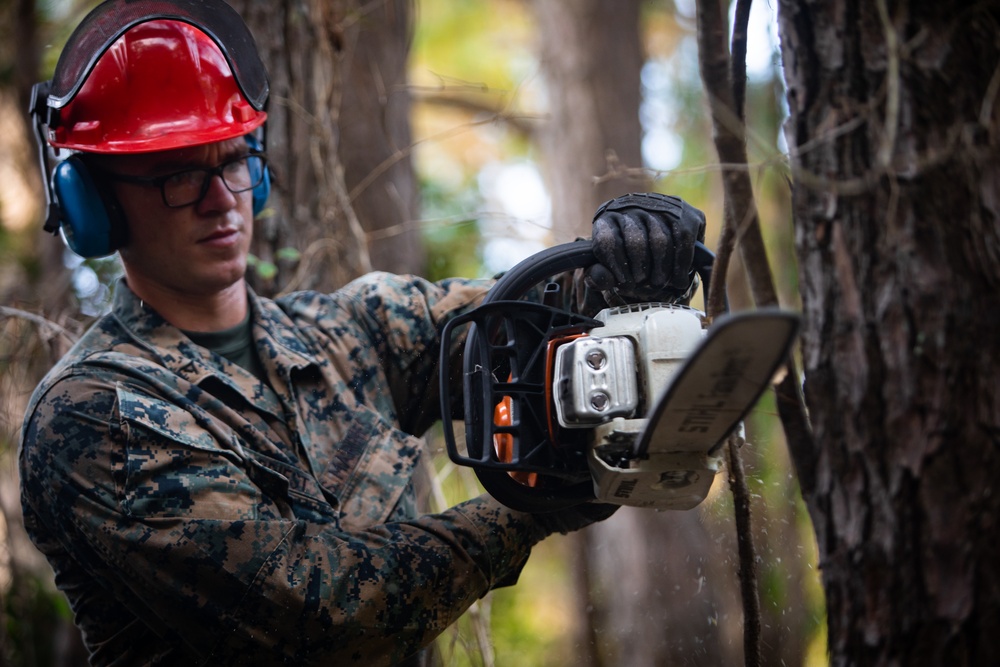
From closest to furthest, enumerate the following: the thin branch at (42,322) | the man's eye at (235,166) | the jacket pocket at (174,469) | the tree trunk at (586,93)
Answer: the jacket pocket at (174,469)
the man's eye at (235,166)
the thin branch at (42,322)
the tree trunk at (586,93)

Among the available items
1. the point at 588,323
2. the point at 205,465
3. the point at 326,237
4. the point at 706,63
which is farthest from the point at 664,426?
the point at 326,237

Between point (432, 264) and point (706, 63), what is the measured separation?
3.77 m

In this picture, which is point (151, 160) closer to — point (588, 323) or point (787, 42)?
point (588, 323)

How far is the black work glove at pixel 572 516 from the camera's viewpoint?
2.05 meters

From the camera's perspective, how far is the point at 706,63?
190 cm

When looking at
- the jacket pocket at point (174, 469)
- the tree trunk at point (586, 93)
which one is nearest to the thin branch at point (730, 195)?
the jacket pocket at point (174, 469)

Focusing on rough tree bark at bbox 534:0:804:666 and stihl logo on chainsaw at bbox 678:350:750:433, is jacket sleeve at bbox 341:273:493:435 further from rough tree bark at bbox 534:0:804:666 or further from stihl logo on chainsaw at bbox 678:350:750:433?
rough tree bark at bbox 534:0:804:666

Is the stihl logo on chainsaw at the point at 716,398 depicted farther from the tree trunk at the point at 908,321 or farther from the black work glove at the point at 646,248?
the black work glove at the point at 646,248

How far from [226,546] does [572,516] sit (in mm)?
743

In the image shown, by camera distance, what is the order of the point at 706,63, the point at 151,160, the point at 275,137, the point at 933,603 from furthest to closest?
the point at 275,137 < the point at 151,160 < the point at 706,63 < the point at 933,603

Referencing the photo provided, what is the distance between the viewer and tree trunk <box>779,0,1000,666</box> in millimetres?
1222

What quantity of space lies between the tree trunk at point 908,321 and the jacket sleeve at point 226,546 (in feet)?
2.92

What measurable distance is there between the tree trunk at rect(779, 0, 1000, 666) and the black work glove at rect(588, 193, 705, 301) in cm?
51

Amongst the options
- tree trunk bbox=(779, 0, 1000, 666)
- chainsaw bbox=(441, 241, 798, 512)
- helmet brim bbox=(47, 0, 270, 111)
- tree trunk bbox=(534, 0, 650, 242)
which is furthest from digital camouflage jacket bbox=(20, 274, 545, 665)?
tree trunk bbox=(534, 0, 650, 242)
